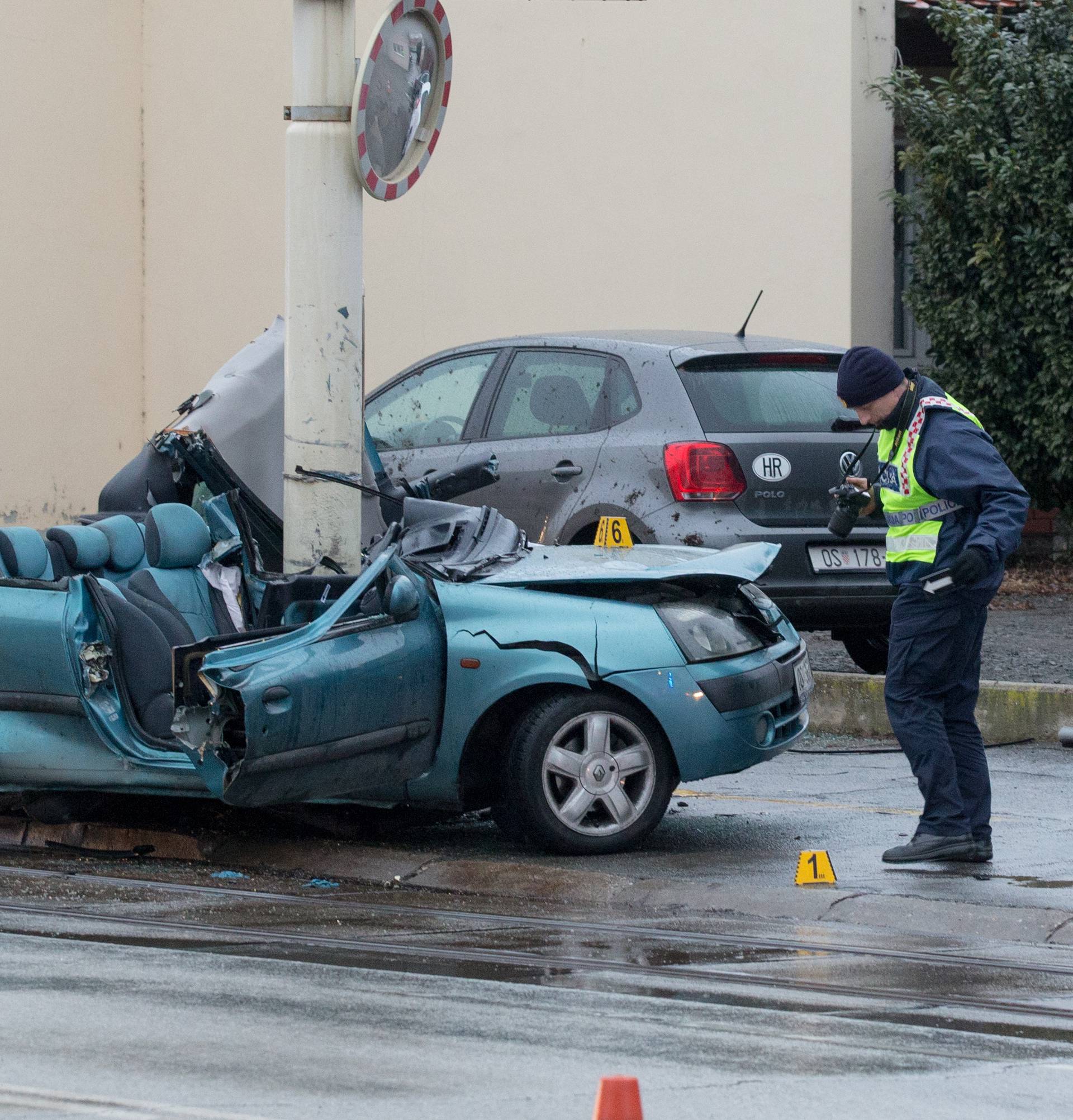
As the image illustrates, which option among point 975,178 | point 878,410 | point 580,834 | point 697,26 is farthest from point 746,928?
point 697,26

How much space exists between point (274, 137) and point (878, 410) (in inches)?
534

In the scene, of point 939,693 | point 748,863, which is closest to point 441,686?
point 748,863

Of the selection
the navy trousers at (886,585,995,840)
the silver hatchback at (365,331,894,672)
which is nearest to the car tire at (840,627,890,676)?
the silver hatchback at (365,331,894,672)

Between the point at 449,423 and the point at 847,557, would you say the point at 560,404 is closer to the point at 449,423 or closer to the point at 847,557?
the point at 449,423

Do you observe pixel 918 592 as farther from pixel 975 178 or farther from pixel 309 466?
pixel 975 178

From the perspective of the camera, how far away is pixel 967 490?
22.2ft

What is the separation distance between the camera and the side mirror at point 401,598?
273 inches

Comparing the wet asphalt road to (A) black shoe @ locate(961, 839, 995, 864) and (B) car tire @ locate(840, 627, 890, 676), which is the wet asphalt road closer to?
(A) black shoe @ locate(961, 839, 995, 864)

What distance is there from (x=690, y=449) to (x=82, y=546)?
3.06m

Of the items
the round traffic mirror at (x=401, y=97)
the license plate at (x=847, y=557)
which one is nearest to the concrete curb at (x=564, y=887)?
the round traffic mirror at (x=401, y=97)

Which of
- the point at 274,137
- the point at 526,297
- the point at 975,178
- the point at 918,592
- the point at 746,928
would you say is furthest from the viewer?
the point at 274,137

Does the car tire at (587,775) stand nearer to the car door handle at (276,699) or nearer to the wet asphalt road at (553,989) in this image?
the wet asphalt road at (553,989)

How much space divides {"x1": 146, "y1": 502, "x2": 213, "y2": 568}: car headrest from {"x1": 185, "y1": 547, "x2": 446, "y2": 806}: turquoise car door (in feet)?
3.30

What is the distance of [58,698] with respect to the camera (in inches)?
281
